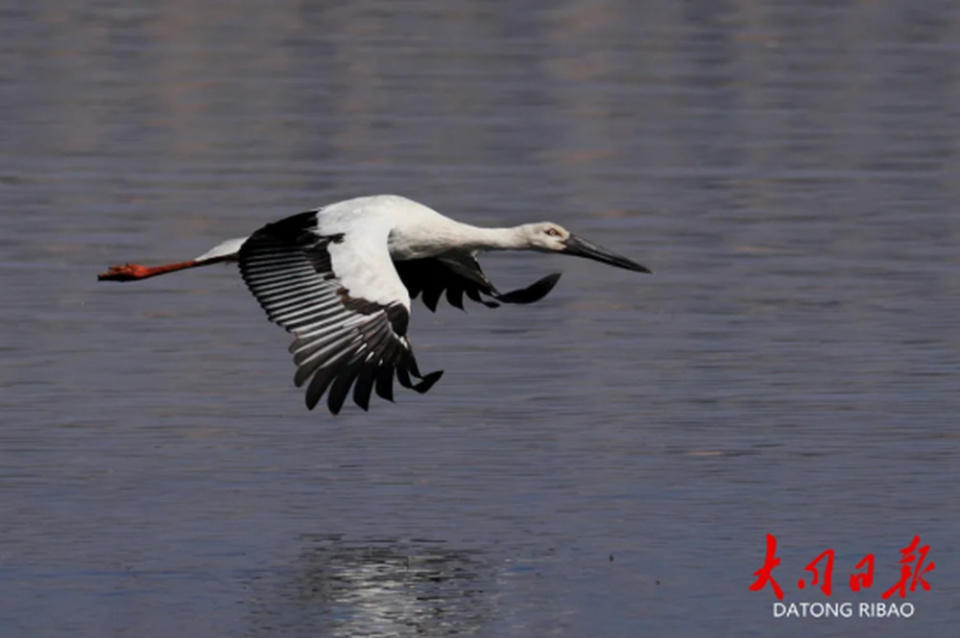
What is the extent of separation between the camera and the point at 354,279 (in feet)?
38.3

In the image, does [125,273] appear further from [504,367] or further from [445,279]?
[504,367]

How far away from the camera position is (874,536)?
10891mm

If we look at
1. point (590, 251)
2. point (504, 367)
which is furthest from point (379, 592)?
point (504, 367)

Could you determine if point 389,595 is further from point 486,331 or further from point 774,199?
point 774,199

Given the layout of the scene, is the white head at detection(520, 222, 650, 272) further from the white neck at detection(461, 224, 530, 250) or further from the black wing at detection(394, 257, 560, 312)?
the black wing at detection(394, 257, 560, 312)

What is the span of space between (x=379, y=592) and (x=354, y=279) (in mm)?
1958

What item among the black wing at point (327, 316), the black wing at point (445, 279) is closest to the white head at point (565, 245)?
the black wing at point (445, 279)

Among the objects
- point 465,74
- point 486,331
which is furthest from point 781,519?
point 465,74

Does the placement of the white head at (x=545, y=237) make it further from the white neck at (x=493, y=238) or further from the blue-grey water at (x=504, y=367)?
the blue-grey water at (x=504, y=367)

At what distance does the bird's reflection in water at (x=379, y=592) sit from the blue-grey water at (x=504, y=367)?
0.02m

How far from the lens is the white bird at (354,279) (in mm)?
11320

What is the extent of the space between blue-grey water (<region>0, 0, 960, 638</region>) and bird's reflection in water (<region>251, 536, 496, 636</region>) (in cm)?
2

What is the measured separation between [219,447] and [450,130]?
11.4 meters

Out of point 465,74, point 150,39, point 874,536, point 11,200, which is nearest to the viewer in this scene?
point 874,536
